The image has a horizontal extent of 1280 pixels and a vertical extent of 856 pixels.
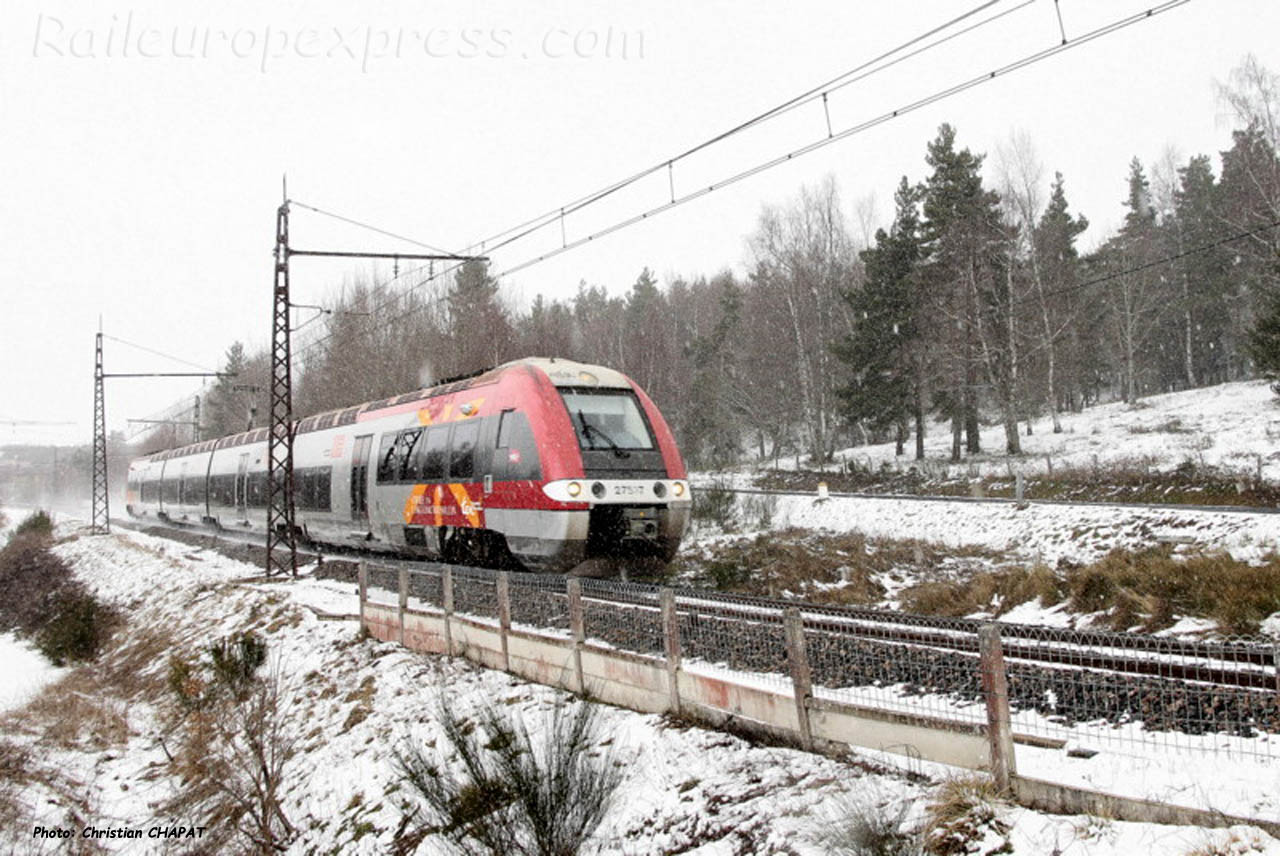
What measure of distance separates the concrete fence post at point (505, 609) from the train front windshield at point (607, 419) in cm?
255

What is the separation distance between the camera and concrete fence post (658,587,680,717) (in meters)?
7.79

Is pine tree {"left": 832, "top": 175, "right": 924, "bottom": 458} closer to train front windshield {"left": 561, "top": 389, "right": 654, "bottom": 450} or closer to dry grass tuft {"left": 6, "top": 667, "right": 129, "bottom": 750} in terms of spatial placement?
train front windshield {"left": 561, "top": 389, "right": 654, "bottom": 450}

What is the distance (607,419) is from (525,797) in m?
7.23

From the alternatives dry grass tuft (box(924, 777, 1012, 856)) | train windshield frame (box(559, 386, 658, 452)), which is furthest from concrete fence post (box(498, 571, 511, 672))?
dry grass tuft (box(924, 777, 1012, 856))

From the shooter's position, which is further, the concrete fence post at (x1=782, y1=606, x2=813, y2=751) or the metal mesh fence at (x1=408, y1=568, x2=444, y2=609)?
the metal mesh fence at (x1=408, y1=568, x2=444, y2=609)

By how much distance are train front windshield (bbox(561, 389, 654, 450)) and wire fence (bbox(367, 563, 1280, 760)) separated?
154 inches

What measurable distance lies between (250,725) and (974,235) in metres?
30.4

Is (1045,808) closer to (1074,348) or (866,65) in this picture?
(866,65)

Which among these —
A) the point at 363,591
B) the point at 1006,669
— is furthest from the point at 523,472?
the point at 1006,669

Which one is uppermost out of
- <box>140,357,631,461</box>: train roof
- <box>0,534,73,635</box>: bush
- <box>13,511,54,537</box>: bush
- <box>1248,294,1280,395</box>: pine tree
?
<box>1248,294,1280,395</box>: pine tree

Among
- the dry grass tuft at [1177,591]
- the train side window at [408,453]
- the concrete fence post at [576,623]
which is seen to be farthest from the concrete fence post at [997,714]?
the train side window at [408,453]

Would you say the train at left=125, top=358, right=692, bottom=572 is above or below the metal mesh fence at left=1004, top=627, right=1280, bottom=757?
above

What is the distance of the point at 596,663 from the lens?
8.79 m

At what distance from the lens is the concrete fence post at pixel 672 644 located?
7785mm
